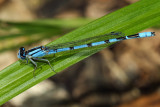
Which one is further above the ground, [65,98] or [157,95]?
[65,98]

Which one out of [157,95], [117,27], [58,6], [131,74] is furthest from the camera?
[58,6]

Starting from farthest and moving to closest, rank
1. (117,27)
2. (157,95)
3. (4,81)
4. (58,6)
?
1. (58,6)
2. (157,95)
3. (117,27)
4. (4,81)

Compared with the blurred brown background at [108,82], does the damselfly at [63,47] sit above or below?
above

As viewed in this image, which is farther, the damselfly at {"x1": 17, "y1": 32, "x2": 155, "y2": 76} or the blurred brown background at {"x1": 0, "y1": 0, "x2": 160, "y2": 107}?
the blurred brown background at {"x1": 0, "y1": 0, "x2": 160, "y2": 107}

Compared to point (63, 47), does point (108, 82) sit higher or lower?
lower

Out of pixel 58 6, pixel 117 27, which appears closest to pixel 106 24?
pixel 117 27

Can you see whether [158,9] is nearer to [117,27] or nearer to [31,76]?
[117,27]

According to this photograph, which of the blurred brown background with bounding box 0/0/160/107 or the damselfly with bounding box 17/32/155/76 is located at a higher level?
the damselfly with bounding box 17/32/155/76

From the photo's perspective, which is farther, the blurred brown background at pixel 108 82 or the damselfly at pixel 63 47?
the blurred brown background at pixel 108 82

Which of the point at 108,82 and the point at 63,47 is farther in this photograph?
the point at 108,82

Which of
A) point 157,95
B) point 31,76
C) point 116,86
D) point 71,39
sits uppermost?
point 71,39

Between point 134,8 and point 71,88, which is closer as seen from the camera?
point 134,8
